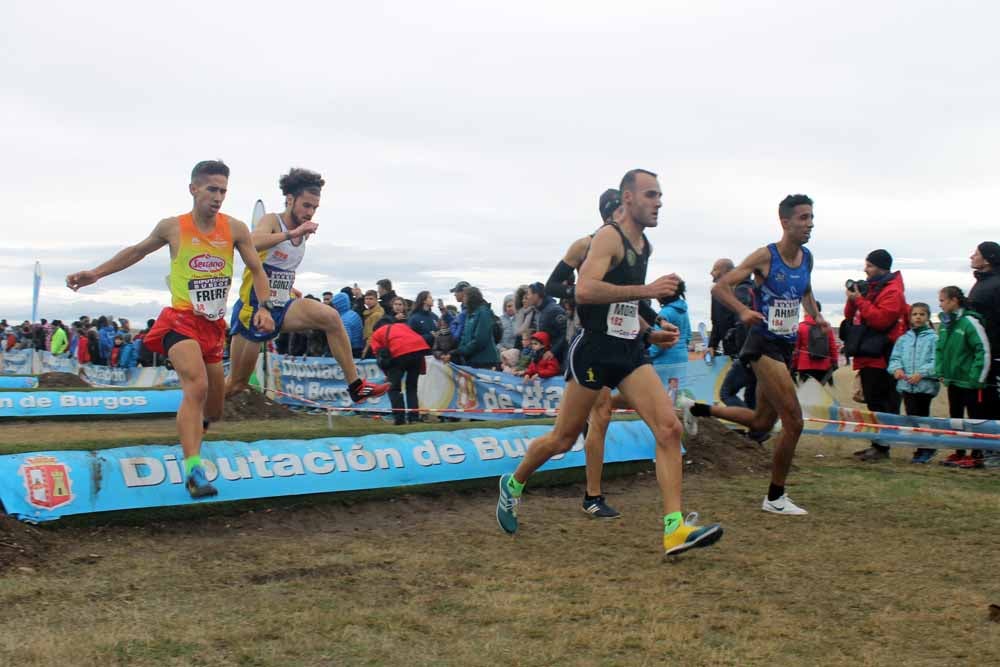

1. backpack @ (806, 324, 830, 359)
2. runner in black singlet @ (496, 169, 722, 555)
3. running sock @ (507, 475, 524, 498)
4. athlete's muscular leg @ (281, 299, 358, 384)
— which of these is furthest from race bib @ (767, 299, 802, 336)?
backpack @ (806, 324, 830, 359)

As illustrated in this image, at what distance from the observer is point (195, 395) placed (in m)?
5.89

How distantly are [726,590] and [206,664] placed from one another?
246 cm

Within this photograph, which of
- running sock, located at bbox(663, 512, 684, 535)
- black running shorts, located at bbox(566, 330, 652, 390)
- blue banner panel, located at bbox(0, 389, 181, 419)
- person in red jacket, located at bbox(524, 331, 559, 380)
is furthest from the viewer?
blue banner panel, located at bbox(0, 389, 181, 419)

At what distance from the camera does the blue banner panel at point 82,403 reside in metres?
14.7

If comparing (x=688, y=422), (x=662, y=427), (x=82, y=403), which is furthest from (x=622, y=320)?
(x=82, y=403)

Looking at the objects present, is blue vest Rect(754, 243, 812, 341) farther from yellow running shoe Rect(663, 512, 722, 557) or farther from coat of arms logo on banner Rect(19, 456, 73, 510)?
coat of arms logo on banner Rect(19, 456, 73, 510)

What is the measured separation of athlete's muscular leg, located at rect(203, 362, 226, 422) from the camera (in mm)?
6336

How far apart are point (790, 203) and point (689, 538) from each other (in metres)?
2.83

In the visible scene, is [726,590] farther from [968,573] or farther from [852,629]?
[968,573]

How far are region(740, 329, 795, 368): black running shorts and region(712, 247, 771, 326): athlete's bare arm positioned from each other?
0.52ft

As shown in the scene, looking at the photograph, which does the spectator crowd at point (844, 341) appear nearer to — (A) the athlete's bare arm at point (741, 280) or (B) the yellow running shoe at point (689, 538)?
(A) the athlete's bare arm at point (741, 280)

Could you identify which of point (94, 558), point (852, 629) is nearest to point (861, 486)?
point (852, 629)

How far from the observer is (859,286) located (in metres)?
10.9

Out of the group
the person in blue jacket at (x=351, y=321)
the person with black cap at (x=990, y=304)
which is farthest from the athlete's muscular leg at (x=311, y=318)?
the person in blue jacket at (x=351, y=321)
